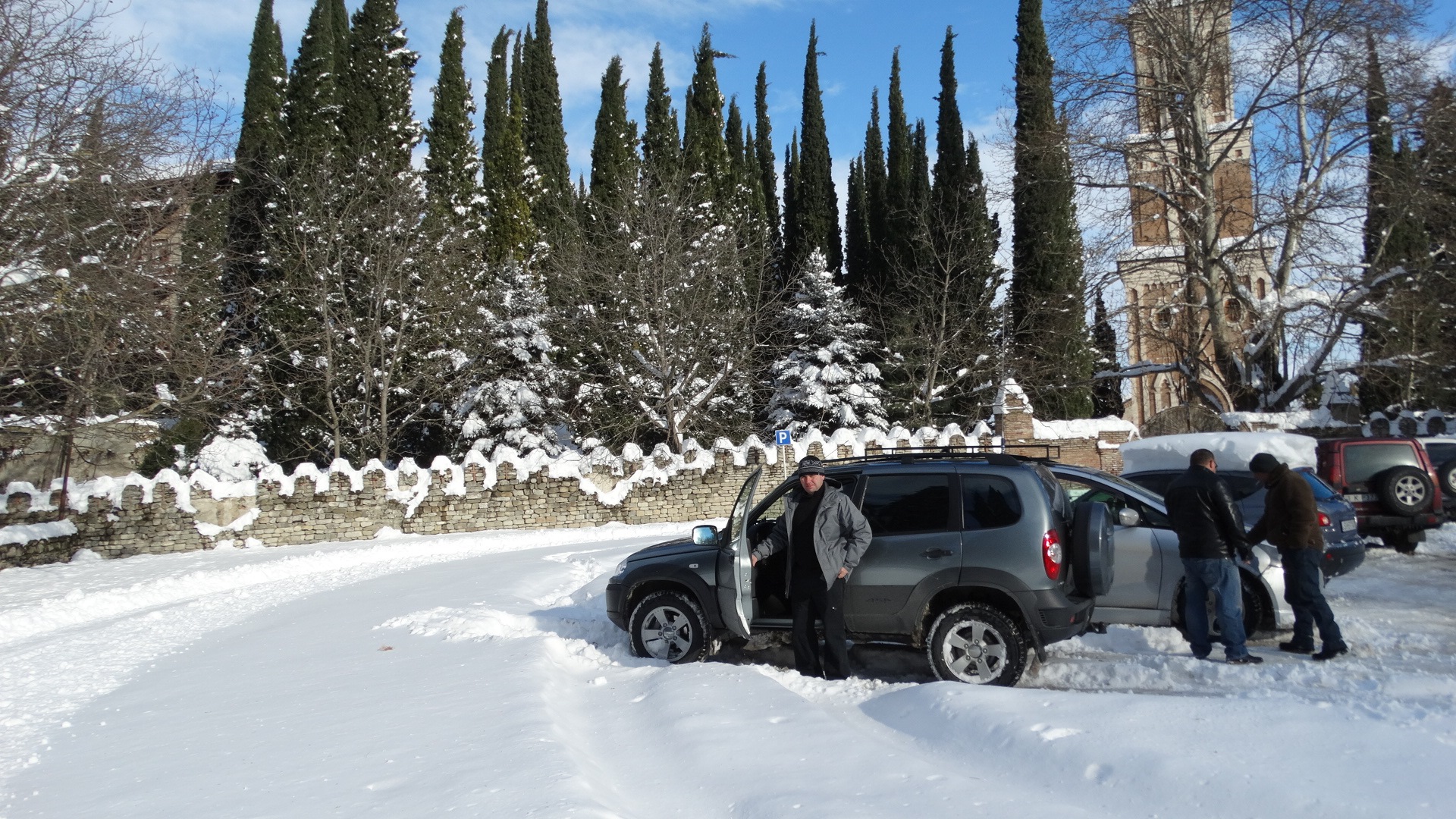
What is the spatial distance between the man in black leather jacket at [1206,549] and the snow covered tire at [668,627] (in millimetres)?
4029

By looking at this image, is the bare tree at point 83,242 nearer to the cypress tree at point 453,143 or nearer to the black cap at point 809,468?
the black cap at point 809,468

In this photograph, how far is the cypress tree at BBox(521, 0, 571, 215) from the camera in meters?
49.0

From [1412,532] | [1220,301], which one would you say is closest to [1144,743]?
[1412,532]

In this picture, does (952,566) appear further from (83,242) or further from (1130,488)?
(83,242)

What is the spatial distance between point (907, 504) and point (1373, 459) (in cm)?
1072

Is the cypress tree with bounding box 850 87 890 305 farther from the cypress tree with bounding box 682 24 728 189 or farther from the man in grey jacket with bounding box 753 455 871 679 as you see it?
the man in grey jacket with bounding box 753 455 871 679

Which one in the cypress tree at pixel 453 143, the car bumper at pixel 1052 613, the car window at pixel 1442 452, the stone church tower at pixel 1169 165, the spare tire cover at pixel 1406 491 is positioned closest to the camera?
the car bumper at pixel 1052 613

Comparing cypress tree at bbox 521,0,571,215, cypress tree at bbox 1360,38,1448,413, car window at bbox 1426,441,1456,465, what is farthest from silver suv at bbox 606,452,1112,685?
cypress tree at bbox 521,0,571,215

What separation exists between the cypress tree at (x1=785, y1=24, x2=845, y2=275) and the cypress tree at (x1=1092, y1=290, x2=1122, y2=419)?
11.8 m

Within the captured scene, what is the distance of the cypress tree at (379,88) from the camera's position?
37.1 metres

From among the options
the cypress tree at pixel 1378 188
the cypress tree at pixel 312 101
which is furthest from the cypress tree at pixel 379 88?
the cypress tree at pixel 1378 188

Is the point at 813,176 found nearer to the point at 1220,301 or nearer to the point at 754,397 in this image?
the point at 754,397

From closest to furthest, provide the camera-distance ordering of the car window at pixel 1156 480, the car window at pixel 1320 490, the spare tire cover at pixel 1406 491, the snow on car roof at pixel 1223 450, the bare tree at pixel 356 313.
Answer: the car window at pixel 1320 490 → the car window at pixel 1156 480 → the spare tire cover at pixel 1406 491 → the snow on car roof at pixel 1223 450 → the bare tree at pixel 356 313

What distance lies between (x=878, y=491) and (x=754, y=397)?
99.8ft
